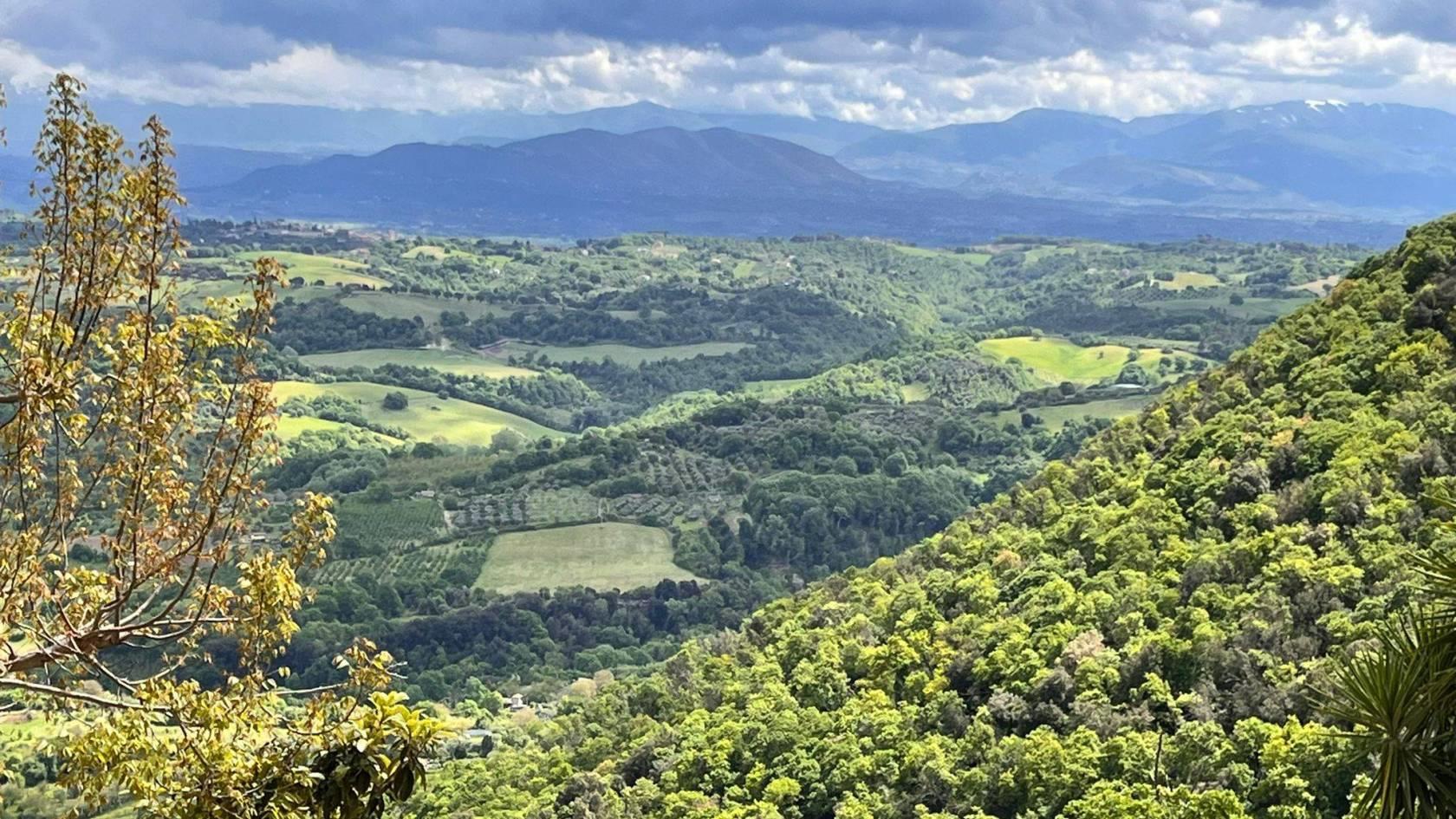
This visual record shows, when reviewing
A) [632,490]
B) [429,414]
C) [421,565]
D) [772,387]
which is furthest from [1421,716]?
[772,387]

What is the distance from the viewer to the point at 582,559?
99812mm

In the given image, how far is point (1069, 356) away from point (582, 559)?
280 ft

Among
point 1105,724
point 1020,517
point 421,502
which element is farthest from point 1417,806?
point 421,502

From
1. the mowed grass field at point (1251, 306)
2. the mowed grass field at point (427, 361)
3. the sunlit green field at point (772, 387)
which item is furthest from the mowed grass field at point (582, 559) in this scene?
the mowed grass field at point (1251, 306)

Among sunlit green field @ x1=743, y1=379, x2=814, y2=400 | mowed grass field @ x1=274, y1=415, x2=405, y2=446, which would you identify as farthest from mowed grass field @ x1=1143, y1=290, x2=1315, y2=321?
mowed grass field @ x1=274, y1=415, x2=405, y2=446

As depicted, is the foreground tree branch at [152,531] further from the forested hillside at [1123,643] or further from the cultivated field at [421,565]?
the cultivated field at [421,565]

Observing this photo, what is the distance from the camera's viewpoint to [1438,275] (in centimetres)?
4269

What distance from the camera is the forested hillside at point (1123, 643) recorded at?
25938mm

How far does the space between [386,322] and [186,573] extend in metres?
185

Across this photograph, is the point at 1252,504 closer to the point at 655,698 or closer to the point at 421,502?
the point at 655,698

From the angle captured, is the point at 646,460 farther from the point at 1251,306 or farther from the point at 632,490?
the point at 1251,306

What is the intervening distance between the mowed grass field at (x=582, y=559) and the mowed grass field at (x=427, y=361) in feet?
243

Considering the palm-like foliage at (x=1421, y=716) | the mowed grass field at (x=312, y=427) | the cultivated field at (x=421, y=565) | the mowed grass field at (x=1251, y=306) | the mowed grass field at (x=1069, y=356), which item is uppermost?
the palm-like foliage at (x=1421, y=716)

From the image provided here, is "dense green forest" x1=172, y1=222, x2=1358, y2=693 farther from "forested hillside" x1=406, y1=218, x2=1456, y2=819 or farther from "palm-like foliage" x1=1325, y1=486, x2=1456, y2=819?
"palm-like foliage" x1=1325, y1=486, x2=1456, y2=819
